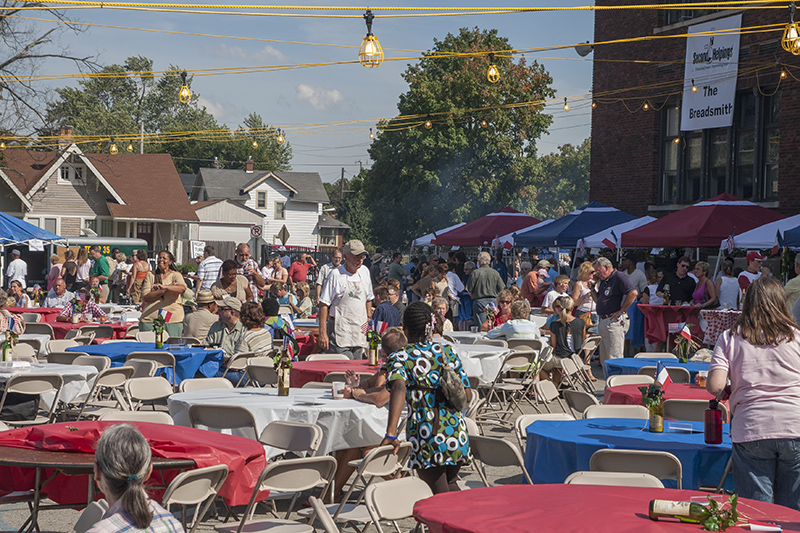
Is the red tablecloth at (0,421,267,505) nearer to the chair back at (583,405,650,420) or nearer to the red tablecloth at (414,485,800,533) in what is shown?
the red tablecloth at (414,485,800,533)

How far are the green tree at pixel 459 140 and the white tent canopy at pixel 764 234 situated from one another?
3549cm

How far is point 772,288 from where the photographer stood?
488 centimetres

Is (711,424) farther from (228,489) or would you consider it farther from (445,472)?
(228,489)

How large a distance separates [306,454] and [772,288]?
3.47 metres

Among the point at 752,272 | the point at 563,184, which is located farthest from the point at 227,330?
the point at 563,184

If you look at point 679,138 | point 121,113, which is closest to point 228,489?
point 679,138

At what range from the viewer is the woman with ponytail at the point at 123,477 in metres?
3.38

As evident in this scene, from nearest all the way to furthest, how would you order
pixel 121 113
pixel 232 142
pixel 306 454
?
pixel 306 454 < pixel 121 113 < pixel 232 142

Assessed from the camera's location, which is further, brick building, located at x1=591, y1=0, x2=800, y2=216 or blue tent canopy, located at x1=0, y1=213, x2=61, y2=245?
brick building, located at x1=591, y1=0, x2=800, y2=216

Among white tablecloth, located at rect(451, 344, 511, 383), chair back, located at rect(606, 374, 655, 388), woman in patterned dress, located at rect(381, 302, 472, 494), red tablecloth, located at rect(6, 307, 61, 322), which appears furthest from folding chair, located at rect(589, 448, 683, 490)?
red tablecloth, located at rect(6, 307, 61, 322)

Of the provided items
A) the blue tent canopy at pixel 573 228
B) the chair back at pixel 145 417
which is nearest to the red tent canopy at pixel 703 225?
the blue tent canopy at pixel 573 228

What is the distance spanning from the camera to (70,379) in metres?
8.75

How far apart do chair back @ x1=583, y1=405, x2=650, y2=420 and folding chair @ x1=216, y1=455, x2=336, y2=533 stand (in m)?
2.61

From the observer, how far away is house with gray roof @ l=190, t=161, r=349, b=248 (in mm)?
66812
